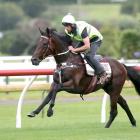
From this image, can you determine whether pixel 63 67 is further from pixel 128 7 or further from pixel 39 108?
pixel 128 7

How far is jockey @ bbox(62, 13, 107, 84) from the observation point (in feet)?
44.8

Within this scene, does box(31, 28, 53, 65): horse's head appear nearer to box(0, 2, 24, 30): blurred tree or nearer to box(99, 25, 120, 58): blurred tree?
box(99, 25, 120, 58): blurred tree

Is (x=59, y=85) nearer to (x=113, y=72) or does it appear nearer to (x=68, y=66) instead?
(x=68, y=66)

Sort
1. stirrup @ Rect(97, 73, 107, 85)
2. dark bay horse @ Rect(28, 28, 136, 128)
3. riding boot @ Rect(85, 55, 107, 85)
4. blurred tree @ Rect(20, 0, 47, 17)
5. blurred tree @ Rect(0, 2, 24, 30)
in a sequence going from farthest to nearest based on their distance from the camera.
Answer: blurred tree @ Rect(20, 0, 47, 17), blurred tree @ Rect(0, 2, 24, 30), stirrup @ Rect(97, 73, 107, 85), riding boot @ Rect(85, 55, 107, 85), dark bay horse @ Rect(28, 28, 136, 128)

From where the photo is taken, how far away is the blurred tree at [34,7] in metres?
95.1

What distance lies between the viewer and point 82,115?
17.6 meters

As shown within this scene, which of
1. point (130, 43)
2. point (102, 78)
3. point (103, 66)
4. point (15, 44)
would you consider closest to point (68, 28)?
point (103, 66)

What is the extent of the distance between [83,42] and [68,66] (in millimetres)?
499

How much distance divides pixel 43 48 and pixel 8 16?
239 feet

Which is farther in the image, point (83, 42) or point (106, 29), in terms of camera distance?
point (106, 29)

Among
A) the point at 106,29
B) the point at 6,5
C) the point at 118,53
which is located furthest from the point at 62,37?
the point at 6,5

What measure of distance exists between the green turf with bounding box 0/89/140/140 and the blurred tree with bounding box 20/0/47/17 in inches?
2950

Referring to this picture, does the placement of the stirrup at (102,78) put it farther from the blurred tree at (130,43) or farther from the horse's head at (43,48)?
the blurred tree at (130,43)

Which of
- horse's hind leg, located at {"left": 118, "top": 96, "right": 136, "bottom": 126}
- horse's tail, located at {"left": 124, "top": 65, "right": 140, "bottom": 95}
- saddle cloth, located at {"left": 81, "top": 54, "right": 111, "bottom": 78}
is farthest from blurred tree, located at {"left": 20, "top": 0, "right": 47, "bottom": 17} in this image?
saddle cloth, located at {"left": 81, "top": 54, "right": 111, "bottom": 78}
